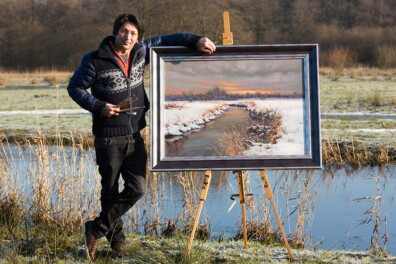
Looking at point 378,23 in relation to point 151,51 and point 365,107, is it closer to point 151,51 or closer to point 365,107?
point 365,107

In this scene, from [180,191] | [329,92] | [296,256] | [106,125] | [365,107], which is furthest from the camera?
[329,92]

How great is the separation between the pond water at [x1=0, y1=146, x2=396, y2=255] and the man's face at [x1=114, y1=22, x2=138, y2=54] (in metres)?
1.42

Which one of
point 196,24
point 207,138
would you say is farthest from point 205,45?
point 196,24

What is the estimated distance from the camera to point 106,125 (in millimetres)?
4598

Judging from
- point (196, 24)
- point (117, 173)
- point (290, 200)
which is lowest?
point (290, 200)

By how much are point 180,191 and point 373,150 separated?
3.80m

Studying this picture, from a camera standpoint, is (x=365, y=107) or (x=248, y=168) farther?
(x=365, y=107)

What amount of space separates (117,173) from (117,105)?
48cm

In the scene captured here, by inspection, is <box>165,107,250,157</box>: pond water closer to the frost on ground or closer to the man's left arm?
the frost on ground

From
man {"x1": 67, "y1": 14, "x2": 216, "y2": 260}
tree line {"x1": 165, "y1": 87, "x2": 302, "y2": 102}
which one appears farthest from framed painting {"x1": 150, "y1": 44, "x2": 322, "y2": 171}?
man {"x1": 67, "y1": 14, "x2": 216, "y2": 260}

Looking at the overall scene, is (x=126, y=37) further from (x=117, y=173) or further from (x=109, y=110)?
(x=117, y=173)

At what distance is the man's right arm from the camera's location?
4.47 metres

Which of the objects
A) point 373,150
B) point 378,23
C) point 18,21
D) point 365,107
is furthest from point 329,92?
point 18,21

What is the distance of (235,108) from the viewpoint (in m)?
4.80
